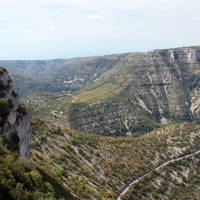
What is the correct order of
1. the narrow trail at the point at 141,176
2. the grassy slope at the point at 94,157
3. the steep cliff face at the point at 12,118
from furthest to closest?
the narrow trail at the point at 141,176
the grassy slope at the point at 94,157
the steep cliff face at the point at 12,118

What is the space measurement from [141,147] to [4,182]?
219ft

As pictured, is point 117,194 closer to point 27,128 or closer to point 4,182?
point 27,128

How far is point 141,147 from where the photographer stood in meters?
81.9

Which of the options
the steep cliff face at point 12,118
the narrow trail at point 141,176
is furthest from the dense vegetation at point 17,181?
the narrow trail at point 141,176

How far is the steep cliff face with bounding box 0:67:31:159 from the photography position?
2947 centimetres

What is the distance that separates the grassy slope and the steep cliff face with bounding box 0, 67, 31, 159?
6910 millimetres

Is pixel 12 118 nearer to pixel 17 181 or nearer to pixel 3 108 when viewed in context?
pixel 3 108

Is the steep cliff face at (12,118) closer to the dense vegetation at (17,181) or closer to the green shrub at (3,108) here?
the green shrub at (3,108)

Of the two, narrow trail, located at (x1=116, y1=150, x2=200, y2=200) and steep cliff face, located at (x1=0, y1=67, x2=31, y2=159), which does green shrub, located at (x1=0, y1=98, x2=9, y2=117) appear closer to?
steep cliff face, located at (x1=0, y1=67, x2=31, y2=159)

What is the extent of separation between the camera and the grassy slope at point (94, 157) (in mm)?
45188

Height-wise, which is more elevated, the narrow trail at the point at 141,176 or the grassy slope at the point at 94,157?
the grassy slope at the point at 94,157

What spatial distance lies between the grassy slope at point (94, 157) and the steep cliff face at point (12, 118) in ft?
22.7

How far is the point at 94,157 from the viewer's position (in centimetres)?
6444

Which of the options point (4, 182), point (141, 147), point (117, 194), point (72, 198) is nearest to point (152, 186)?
point (117, 194)
